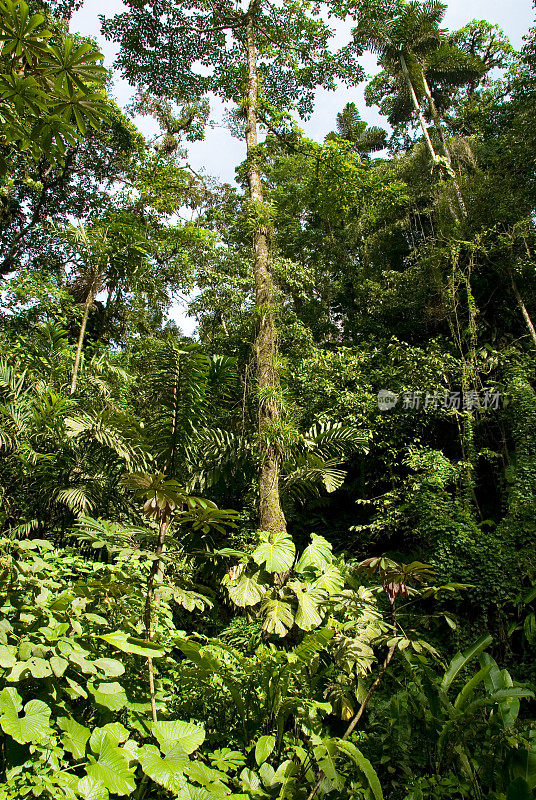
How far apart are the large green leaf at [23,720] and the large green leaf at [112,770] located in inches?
7.9

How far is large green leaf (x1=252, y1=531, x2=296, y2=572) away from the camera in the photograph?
387 centimetres

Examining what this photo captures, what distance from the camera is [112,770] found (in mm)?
1601

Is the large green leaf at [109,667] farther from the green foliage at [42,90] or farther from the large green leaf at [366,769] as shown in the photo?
the green foliage at [42,90]

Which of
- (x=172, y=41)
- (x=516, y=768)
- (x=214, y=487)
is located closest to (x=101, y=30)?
(x=172, y=41)

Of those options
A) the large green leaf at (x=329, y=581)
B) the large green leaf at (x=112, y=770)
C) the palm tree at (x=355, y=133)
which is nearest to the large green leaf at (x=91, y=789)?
the large green leaf at (x=112, y=770)

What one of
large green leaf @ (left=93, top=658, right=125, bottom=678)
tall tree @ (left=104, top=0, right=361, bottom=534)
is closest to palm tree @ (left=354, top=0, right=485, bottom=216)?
tall tree @ (left=104, top=0, right=361, bottom=534)

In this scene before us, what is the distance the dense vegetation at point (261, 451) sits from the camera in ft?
6.71

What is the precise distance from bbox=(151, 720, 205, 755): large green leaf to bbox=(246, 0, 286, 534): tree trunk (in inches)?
103

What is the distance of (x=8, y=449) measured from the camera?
5.06 metres

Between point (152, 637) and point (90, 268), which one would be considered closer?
point (152, 637)

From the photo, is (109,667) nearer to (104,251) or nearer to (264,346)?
(264,346)

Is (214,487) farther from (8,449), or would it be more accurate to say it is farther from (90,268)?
(90,268)

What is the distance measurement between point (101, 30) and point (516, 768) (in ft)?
35.7

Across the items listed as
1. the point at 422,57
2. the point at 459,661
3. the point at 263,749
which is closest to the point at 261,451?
the point at 459,661
